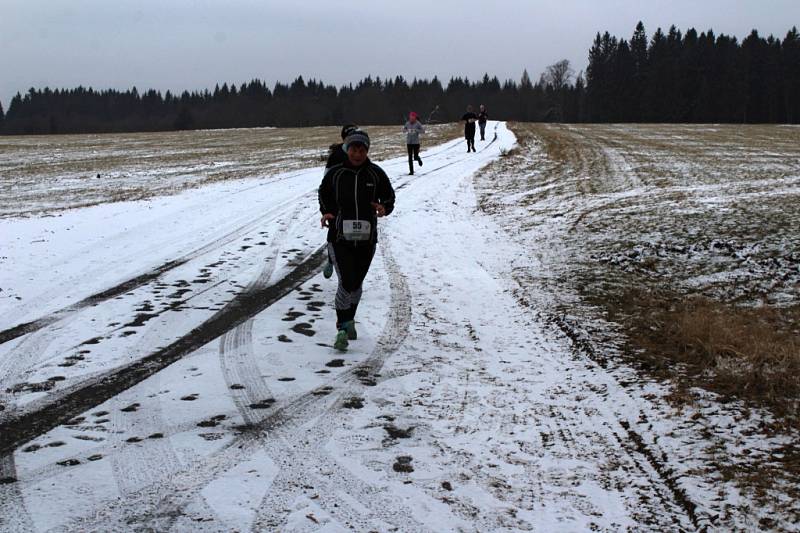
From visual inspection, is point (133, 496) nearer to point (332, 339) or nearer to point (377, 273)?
point (332, 339)

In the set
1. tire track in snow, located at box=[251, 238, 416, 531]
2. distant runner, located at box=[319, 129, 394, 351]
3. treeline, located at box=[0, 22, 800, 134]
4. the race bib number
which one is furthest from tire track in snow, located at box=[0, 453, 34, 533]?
treeline, located at box=[0, 22, 800, 134]

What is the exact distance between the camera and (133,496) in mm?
3348

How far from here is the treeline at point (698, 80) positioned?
86.5m

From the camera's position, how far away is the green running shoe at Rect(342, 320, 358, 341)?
5970 mm

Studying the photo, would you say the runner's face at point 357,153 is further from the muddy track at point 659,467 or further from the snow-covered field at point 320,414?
the muddy track at point 659,467

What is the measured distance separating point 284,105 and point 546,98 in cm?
4823

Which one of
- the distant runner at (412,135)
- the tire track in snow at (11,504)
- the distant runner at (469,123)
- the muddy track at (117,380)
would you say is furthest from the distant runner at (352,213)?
the distant runner at (469,123)

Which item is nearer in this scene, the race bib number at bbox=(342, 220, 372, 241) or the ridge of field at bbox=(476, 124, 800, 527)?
→ the ridge of field at bbox=(476, 124, 800, 527)

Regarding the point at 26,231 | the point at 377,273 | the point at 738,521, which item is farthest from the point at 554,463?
the point at 26,231

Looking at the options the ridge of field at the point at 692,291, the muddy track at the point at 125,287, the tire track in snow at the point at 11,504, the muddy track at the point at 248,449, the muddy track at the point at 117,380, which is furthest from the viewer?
the muddy track at the point at 125,287

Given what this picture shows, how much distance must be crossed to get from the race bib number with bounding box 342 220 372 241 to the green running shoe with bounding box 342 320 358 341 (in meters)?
0.80

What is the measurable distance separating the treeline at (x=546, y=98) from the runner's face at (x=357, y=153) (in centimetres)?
8166

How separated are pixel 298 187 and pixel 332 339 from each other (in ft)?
38.2

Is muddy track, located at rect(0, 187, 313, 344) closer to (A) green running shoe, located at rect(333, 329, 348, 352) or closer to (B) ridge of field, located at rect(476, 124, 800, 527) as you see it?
(A) green running shoe, located at rect(333, 329, 348, 352)
